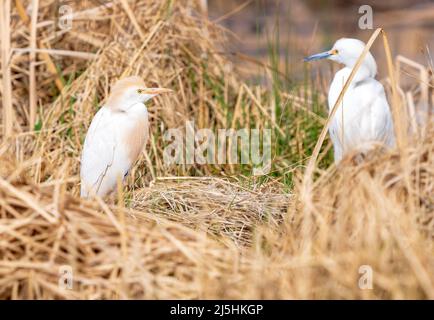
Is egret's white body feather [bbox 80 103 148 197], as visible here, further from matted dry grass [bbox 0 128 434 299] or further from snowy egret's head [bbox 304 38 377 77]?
snowy egret's head [bbox 304 38 377 77]

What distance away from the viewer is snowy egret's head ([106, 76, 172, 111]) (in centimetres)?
433

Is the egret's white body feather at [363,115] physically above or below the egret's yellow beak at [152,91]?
below

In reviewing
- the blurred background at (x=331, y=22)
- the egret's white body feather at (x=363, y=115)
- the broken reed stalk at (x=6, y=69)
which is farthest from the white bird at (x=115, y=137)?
the blurred background at (x=331, y=22)

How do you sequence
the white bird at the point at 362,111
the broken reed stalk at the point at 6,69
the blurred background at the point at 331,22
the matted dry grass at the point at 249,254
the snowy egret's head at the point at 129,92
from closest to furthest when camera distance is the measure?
the matted dry grass at the point at 249,254 < the snowy egret's head at the point at 129,92 < the white bird at the point at 362,111 < the broken reed stalk at the point at 6,69 < the blurred background at the point at 331,22

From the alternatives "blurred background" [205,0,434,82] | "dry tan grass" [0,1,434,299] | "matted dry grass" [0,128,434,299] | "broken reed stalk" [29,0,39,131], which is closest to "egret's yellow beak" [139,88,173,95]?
"dry tan grass" [0,1,434,299]

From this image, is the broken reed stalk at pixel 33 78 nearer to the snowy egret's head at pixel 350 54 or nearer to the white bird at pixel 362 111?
the snowy egret's head at pixel 350 54

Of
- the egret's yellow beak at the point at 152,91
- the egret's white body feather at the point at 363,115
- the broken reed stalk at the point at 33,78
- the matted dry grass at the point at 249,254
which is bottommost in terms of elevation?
the matted dry grass at the point at 249,254

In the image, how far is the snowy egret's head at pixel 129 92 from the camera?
4.33 metres

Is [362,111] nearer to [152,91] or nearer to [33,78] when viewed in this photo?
[152,91]

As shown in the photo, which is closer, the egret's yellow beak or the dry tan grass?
the dry tan grass

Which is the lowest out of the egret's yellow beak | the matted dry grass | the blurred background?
the matted dry grass
